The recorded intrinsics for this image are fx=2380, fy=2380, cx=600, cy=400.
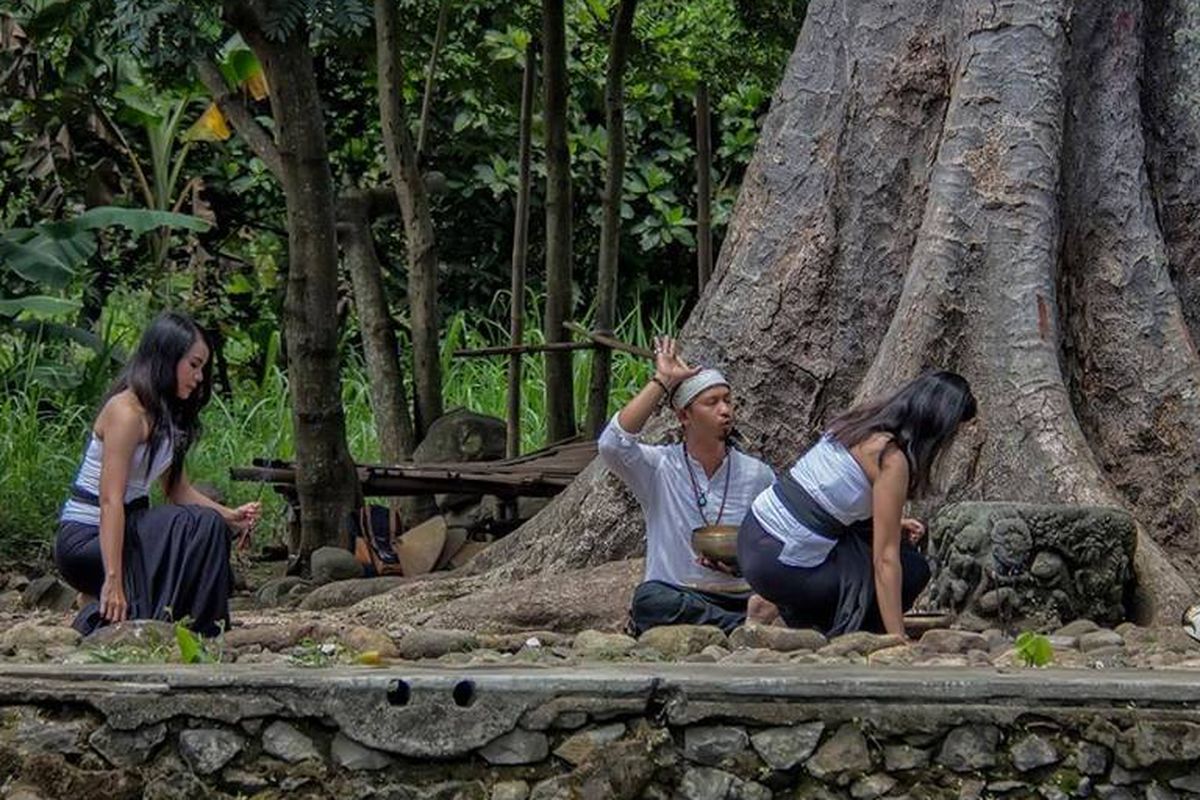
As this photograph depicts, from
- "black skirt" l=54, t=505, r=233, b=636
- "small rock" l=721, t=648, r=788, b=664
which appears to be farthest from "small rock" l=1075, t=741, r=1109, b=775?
"black skirt" l=54, t=505, r=233, b=636

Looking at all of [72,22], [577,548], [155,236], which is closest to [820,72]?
[577,548]

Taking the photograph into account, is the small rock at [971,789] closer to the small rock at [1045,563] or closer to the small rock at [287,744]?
the small rock at [287,744]

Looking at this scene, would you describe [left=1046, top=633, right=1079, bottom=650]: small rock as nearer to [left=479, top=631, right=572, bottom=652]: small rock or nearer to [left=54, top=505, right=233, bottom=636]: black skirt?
[left=479, top=631, right=572, bottom=652]: small rock

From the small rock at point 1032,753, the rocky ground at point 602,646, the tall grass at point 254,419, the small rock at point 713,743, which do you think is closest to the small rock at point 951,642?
the rocky ground at point 602,646

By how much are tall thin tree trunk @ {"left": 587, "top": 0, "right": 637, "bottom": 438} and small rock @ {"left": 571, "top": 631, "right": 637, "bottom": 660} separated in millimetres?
5148

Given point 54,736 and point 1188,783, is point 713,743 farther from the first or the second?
point 54,736

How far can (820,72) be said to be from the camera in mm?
9344

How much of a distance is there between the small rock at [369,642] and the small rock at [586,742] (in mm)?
1594

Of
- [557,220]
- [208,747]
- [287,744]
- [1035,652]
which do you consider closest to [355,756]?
[287,744]

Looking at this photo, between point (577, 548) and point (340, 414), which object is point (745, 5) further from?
point (577, 548)

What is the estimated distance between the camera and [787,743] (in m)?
5.01

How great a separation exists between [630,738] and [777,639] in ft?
6.41

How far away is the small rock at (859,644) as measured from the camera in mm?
6641

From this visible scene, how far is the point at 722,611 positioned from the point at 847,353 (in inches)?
65.4
